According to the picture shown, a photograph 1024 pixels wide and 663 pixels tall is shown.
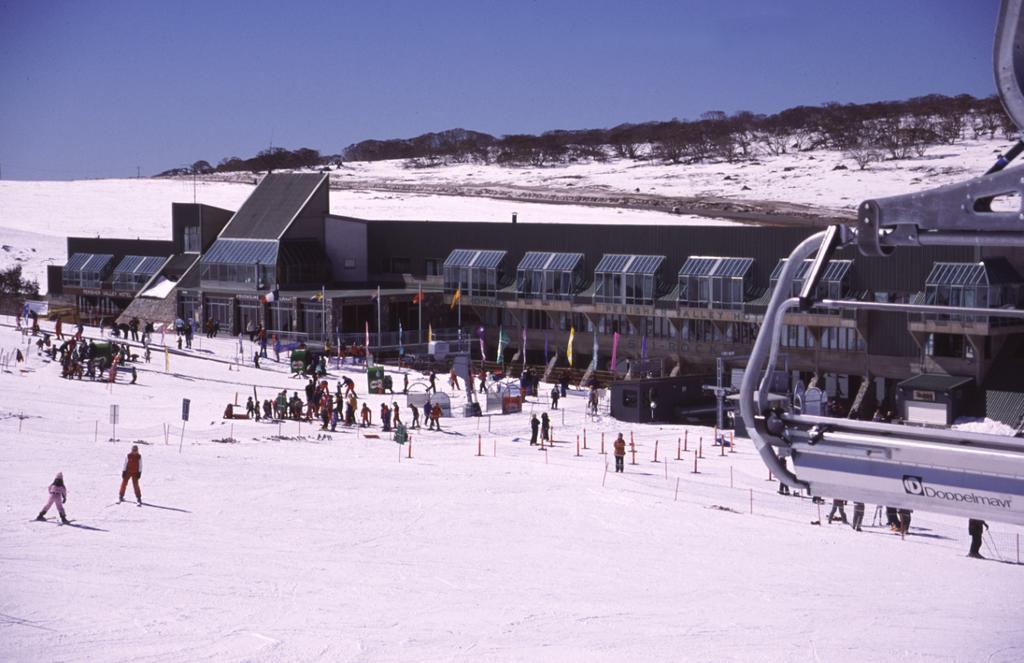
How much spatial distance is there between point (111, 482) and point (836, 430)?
15.9 metres

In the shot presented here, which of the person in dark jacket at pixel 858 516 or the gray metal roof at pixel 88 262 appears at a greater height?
the gray metal roof at pixel 88 262

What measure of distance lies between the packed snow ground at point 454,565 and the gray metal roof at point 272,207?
27.7 m

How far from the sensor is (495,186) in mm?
110688

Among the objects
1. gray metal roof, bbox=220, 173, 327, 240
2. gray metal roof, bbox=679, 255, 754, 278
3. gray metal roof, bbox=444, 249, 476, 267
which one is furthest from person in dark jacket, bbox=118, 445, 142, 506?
gray metal roof, bbox=220, 173, 327, 240

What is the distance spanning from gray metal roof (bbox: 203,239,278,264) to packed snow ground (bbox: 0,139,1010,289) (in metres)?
23.8

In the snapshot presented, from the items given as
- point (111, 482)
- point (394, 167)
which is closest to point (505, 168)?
point (394, 167)

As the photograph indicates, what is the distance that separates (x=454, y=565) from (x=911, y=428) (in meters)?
10.1

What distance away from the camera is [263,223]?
5366 centimetres

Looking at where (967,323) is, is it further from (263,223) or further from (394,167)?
(394,167)

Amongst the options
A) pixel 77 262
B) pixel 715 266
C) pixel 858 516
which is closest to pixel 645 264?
pixel 715 266

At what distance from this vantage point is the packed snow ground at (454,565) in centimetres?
1227

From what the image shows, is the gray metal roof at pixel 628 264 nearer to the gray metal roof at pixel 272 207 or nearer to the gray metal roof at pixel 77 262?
the gray metal roof at pixel 272 207

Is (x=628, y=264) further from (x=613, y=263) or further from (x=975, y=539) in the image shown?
(x=975, y=539)

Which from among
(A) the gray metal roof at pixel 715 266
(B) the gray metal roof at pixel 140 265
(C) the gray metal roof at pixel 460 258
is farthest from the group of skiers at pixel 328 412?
(B) the gray metal roof at pixel 140 265
